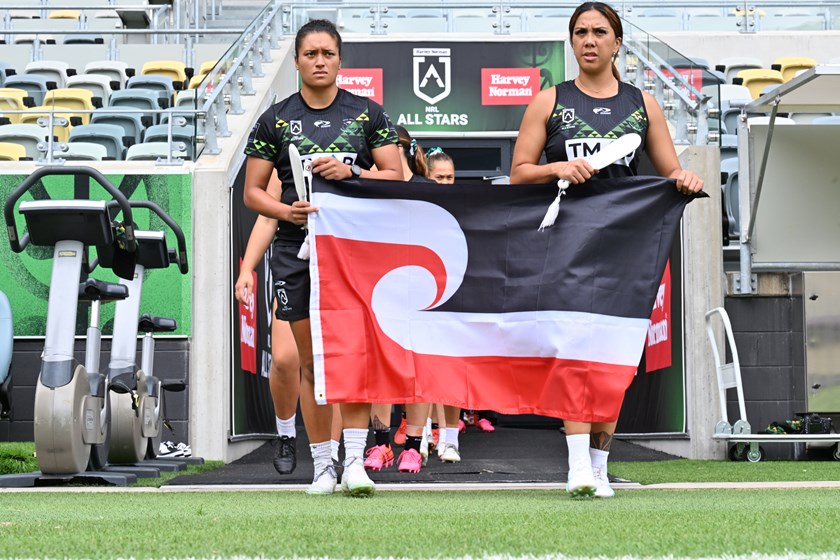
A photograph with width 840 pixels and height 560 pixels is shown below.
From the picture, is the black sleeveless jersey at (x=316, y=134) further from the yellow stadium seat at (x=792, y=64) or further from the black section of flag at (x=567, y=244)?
the yellow stadium seat at (x=792, y=64)

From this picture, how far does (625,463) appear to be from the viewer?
874cm

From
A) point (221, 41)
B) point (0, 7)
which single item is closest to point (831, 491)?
point (221, 41)

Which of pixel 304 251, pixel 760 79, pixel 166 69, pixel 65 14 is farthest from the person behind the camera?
pixel 65 14

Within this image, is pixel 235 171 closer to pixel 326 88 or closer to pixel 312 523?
pixel 326 88

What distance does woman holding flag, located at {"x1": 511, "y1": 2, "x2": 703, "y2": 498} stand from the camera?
5.35 m

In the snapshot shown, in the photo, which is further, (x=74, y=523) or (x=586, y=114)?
(x=586, y=114)

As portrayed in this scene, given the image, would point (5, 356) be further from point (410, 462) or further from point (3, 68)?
point (3, 68)

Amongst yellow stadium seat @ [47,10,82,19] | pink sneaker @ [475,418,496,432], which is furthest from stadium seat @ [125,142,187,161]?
yellow stadium seat @ [47,10,82,19]

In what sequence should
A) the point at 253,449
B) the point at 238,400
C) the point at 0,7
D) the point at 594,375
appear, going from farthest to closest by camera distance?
the point at 0,7
the point at 253,449
the point at 238,400
the point at 594,375

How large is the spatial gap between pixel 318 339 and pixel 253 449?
569cm

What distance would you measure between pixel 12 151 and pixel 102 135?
88 centimetres

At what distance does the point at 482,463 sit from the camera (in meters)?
8.26

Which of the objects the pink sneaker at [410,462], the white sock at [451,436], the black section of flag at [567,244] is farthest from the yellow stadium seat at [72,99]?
the black section of flag at [567,244]

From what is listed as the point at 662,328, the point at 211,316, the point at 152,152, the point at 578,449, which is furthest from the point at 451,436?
the point at 578,449
